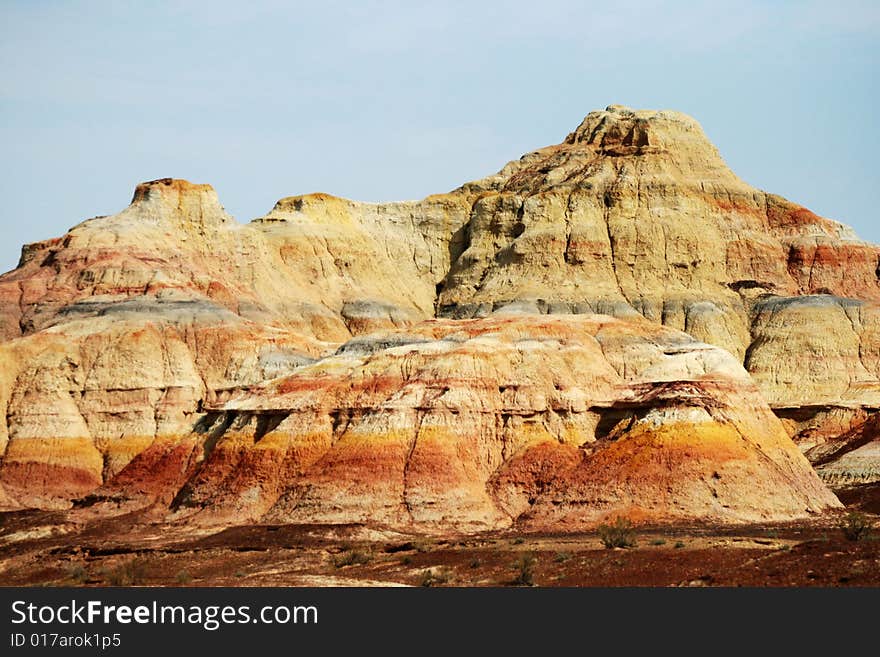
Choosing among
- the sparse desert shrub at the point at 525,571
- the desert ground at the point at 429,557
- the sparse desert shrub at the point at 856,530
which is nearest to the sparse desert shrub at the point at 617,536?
the desert ground at the point at 429,557

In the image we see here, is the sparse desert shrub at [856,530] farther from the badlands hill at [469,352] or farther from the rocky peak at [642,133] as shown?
the rocky peak at [642,133]

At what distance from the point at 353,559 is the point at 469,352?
2194 centimetres

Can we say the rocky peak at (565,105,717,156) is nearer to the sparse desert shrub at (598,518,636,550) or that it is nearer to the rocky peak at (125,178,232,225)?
the rocky peak at (125,178,232,225)

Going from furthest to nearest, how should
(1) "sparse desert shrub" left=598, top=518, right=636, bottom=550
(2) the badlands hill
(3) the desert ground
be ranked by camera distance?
1. (2) the badlands hill
2. (1) "sparse desert shrub" left=598, top=518, right=636, bottom=550
3. (3) the desert ground

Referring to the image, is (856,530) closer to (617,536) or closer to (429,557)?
(617,536)

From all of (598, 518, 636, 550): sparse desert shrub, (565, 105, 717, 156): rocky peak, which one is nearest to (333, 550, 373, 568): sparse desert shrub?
(598, 518, 636, 550): sparse desert shrub

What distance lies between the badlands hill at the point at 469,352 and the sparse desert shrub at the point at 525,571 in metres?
16.1

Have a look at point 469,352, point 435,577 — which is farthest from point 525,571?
point 469,352

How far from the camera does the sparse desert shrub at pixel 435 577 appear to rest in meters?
61.9

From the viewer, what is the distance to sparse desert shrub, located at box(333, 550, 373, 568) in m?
70.2

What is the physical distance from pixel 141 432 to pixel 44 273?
876 inches

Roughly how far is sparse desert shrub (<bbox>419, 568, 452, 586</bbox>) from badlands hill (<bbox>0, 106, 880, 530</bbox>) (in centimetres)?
1542

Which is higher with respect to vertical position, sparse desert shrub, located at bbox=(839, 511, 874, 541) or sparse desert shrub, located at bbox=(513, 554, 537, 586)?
sparse desert shrub, located at bbox=(839, 511, 874, 541)

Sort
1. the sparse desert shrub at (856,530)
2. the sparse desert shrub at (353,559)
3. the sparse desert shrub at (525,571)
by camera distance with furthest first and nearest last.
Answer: the sparse desert shrub at (353,559), the sparse desert shrub at (856,530), the sparse desert shrub at (525,571)
